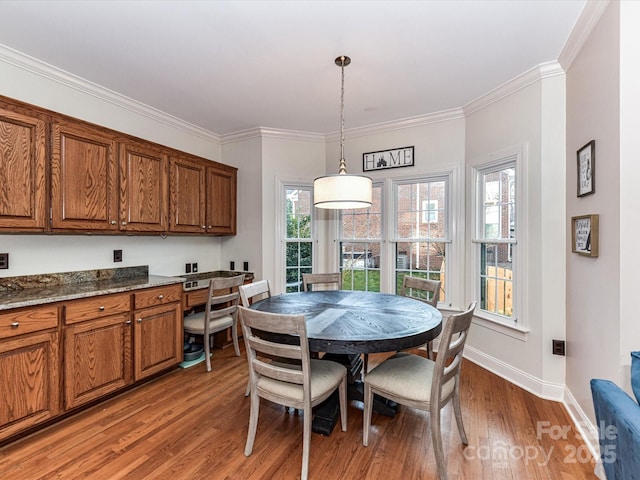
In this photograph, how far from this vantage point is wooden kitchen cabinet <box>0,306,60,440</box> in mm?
1935

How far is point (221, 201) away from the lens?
4.04 meters

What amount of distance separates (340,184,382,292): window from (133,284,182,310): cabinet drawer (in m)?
2.13

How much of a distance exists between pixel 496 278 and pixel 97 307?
3.54 m

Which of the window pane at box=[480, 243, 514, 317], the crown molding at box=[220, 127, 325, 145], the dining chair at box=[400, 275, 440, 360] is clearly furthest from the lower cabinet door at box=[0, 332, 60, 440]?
the window pane at box=[480, 243, 514, 317]

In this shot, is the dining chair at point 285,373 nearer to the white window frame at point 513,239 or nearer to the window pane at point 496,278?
the white window frame at point 513,239

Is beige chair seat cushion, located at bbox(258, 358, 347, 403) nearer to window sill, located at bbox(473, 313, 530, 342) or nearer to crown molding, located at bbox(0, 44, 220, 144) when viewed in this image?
window sill, located at bbox(473, 313, 530, 342)

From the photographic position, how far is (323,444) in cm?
205

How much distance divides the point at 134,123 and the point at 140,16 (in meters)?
1.59

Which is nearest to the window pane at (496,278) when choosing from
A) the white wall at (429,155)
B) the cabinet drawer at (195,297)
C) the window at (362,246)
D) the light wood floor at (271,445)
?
the white wall at (429,155)

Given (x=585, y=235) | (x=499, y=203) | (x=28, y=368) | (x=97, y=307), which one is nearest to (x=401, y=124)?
(x=499, y=203)

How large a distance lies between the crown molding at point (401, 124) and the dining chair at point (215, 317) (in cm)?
234

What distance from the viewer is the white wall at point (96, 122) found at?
98.2 inches

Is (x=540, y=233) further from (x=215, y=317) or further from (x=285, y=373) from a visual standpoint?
(x=215, y=317)

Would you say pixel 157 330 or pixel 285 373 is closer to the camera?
pixel 285 373
